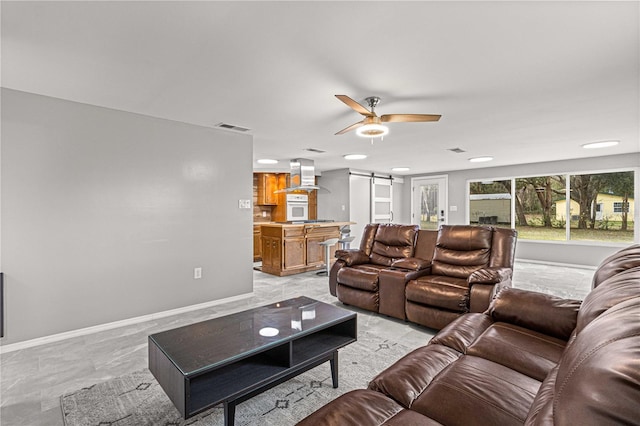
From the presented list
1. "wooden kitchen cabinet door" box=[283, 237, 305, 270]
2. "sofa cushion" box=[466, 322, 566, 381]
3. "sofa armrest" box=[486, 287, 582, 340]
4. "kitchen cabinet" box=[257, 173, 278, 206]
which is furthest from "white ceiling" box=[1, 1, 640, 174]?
"kitchen cabinet" box=[257, 173, 278, 206]

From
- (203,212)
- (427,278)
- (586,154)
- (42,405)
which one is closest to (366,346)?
(427,278)

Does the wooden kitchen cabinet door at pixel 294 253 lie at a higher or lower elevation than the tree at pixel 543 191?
lower

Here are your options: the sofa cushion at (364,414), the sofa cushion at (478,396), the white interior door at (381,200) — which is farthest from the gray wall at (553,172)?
the sofa cushion at (364,414)

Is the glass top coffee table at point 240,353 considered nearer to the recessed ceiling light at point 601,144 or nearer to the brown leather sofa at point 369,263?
the brown leather sofa at point 369,263

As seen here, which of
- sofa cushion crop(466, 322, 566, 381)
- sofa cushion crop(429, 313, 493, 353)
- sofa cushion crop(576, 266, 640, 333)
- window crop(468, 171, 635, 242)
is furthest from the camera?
window crop(468, 171, 635, 242)

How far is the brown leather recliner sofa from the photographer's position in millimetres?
2814

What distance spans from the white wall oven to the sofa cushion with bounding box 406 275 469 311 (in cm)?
484

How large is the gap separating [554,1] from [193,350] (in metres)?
2.60

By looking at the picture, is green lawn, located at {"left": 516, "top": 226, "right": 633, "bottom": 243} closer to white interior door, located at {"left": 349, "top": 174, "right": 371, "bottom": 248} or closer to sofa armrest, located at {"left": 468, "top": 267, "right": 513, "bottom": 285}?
white interior door, located at {"left": 349, "top": 174, "right": 371, "bottom": 248}

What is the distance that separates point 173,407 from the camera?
1.82 meters

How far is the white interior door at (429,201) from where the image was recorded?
8320 millimetres

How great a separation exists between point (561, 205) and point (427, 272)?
5.05 meters

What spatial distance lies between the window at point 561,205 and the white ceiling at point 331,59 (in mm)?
2917

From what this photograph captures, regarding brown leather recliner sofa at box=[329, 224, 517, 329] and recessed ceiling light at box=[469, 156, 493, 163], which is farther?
recessed ceiling light at box=[469, 156, 493, 163]
